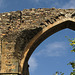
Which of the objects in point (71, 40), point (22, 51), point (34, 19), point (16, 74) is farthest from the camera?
point (71, 40)

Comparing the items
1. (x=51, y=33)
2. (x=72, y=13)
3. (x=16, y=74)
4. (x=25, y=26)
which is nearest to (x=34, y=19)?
(x=25, y=26)

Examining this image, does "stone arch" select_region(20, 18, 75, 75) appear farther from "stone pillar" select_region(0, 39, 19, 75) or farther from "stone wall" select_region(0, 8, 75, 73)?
"stone pillar" select_region(0, 39, 19, 75)

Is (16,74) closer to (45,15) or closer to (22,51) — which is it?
(22,51)

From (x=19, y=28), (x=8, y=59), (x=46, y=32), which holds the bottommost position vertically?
(x=8, y=59)

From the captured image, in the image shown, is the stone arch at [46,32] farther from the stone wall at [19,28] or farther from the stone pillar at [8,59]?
the stone pillar at [8,59]

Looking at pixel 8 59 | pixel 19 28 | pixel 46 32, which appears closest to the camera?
pixel 8 59

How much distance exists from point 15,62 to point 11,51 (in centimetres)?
38

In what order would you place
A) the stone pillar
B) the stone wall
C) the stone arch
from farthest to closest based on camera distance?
the stone arch → the stone wall → the stone pillar

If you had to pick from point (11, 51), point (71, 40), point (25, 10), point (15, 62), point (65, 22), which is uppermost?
point (25, 10)

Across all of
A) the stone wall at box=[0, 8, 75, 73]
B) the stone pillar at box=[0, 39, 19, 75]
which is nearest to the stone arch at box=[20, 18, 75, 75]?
the stone wall at box=[0, 8, 75, 73]

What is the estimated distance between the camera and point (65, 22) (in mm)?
6324

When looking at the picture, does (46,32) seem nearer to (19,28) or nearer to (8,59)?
(19,28)

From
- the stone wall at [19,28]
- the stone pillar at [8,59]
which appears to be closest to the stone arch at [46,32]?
the stone wall at [19,28]

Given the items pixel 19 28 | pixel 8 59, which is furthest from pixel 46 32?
pixel 8 59
